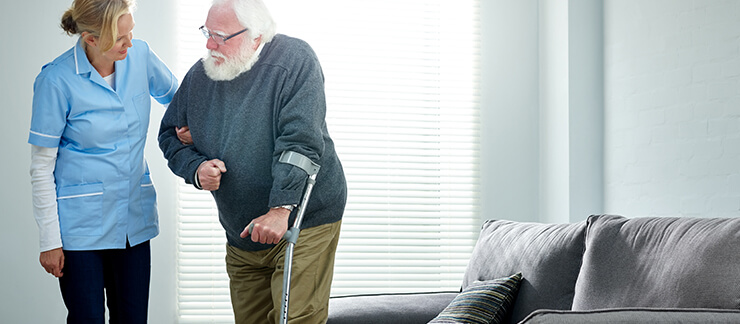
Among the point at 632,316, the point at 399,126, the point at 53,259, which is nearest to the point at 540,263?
the point at 632,316

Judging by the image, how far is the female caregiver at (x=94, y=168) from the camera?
2.10m

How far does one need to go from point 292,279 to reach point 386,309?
0.71m

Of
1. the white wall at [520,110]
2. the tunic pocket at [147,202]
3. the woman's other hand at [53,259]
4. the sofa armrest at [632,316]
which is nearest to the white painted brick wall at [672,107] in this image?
the white wall at [520,110]

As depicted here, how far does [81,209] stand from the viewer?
216cm

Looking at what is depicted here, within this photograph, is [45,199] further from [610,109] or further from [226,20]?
[610,109]

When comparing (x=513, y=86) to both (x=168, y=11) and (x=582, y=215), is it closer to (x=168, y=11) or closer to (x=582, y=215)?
(x=582, y=215)

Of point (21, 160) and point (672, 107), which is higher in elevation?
point (672, 107)

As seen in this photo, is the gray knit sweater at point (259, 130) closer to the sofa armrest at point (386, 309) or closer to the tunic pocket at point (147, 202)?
the tunic pocket at point (147, 202)

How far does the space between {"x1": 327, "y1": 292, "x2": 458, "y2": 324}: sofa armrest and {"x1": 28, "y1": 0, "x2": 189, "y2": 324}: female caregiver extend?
689 millimetres

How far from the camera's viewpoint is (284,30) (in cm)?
385

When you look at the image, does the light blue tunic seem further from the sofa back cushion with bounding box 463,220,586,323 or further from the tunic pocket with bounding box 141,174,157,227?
the sofa back cushion with bounding box 463,220,586,323

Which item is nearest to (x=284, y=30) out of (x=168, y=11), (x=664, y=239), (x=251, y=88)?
(x=168, y=11)

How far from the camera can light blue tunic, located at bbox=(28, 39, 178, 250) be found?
213 centimetres

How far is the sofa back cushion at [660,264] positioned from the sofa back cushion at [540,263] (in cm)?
7
